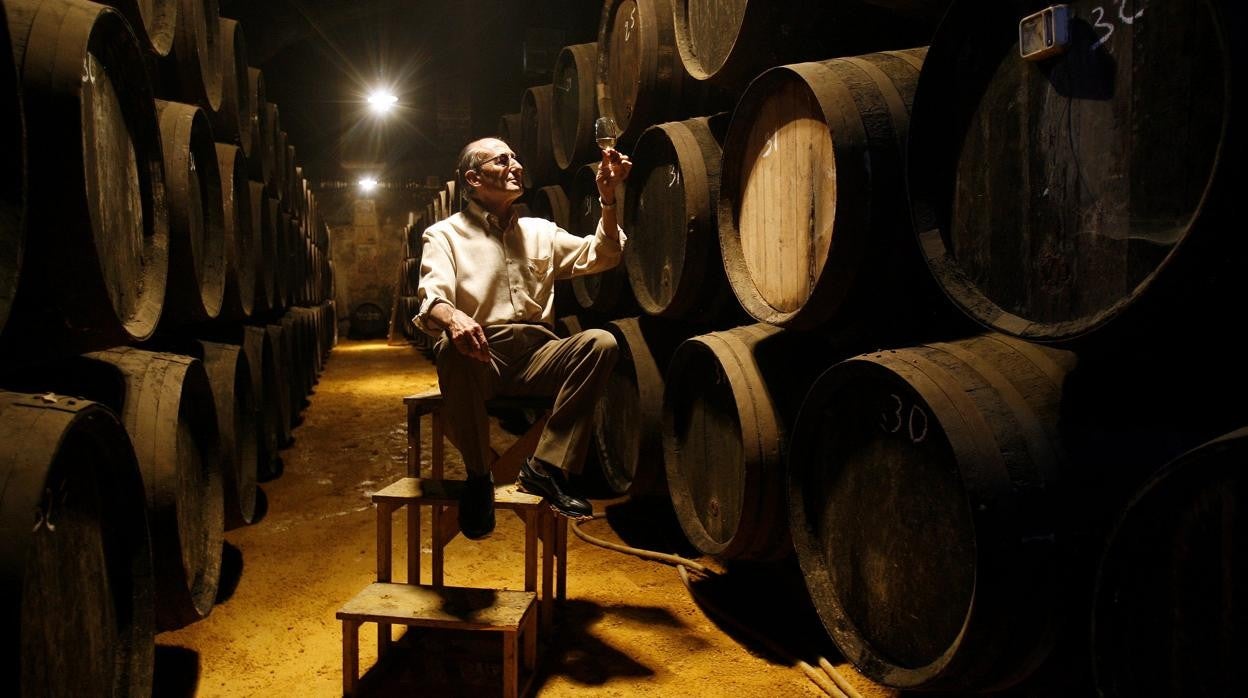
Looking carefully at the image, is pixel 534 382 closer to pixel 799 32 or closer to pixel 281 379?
pixel 799 32

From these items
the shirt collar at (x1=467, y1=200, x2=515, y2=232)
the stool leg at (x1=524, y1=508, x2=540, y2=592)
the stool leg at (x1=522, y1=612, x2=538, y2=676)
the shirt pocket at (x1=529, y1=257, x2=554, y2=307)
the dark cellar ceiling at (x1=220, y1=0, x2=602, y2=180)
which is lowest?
the stool leg at (x1=522, y1=612, x2=538, y2=676)

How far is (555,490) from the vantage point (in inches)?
108

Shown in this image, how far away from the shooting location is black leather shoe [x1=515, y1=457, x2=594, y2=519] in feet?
8.84

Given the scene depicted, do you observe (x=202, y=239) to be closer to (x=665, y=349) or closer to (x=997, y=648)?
(x=665, y=349)

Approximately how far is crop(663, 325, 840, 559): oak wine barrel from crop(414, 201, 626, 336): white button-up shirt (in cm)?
58

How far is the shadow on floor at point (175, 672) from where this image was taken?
235cm

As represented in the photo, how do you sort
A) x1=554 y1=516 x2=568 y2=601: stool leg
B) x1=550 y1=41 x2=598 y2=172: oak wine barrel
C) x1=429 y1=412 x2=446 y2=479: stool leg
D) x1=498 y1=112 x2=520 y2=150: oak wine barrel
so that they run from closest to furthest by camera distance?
x1=554 y1=516 x2=568 y2=601: stool leg, x1=429 y1=412 x2=446 y2=479: stool leg, x1=550 y1=41 x2=598 y2=172: oak wine barrel, x1=498 y1=112 x2=520 y2=150: oak wine barrel

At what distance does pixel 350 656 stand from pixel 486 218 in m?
1.66

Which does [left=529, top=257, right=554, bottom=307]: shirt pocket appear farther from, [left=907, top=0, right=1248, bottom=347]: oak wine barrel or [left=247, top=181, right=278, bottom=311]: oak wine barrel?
[left=247, top=181, right=278, bottom=311]: oak wine barrel

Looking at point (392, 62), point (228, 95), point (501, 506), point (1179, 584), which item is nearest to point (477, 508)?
point (501, 506)

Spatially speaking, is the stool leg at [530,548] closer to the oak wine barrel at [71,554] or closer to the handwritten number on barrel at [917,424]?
the oak wine barrel at [71,554]

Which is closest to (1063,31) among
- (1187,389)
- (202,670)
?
(1187,389)

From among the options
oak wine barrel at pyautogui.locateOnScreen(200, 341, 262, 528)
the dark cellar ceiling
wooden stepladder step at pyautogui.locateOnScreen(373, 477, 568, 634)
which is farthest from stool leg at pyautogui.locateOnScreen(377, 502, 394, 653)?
the dark cellar ceiling

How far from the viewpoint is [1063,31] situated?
4.68 ft
